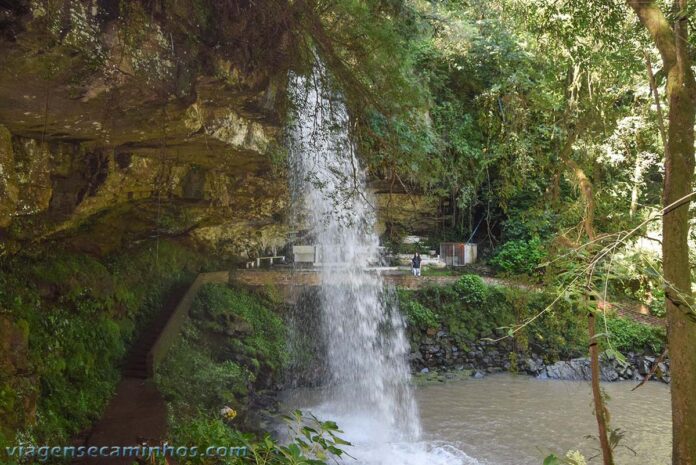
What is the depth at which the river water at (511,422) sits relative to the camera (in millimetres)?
7754

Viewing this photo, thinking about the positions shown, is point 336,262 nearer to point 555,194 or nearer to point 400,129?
point 400,129

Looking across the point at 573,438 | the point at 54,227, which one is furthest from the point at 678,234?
the point at 54,227

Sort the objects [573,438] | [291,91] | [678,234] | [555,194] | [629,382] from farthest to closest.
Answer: [629,382] < [573,438] < [291,91] < [555,194] < [678,234]

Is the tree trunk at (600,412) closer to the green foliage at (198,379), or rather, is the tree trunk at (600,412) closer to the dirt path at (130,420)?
the dirt path at (130,420)

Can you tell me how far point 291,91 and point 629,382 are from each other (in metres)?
10.2

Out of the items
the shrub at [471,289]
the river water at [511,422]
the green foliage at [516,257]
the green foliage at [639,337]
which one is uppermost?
the green foliage at [516,257]

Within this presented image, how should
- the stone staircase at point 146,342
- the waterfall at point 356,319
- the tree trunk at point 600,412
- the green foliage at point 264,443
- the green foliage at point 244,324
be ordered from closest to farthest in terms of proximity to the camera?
the green foliage at point 264,443 < the tree trunk at point 600,412 < the stone staircase at point 146,342 < the waterfall at point 356,319 < the green foliage at point 244,324

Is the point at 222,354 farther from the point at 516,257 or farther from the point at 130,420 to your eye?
the point at 516,257

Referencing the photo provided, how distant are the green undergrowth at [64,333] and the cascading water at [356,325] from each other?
363 cm

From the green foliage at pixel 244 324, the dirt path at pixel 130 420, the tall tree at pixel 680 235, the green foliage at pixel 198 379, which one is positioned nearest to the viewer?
the tall tree at pixel 680 235

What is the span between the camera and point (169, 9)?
4.70m

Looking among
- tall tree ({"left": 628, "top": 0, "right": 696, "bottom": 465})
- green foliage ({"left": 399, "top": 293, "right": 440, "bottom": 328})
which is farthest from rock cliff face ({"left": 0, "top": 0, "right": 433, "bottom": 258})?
green foliage ({"left": 399, "top": 293, "right": 440, "bottom": 328})

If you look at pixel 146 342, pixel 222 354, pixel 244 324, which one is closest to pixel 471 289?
pixel 244 324

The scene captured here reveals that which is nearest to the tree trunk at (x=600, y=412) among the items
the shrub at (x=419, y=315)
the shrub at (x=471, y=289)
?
the shrub at (x=419, y=315)
